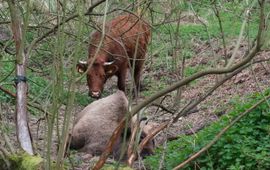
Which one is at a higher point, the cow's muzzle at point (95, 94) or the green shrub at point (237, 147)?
the green shrub at point (237, 147)

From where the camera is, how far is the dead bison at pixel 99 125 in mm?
8445

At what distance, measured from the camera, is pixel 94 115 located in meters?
8.84

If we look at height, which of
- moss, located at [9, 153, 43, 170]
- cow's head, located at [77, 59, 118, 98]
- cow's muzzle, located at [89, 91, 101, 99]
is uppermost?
moss, located at [9, 153, 43, 170]

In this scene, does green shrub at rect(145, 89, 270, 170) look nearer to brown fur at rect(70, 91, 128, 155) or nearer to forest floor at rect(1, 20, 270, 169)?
forest floor at rect(1, 20, 270, 169)

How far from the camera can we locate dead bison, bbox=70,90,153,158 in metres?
8.45

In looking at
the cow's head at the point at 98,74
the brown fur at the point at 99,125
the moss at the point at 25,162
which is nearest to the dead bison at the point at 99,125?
the brown fur at the point at 99,125

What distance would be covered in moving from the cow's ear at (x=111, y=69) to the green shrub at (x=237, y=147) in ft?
18.5

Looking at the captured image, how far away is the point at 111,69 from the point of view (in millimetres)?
12977

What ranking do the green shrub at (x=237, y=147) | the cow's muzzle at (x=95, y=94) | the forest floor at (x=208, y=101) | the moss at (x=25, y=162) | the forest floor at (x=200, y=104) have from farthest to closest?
the cow's muzzle at (x=95, y=94)
the forest floor at (x=208, y=101)
the forest floor at (x=200, y=104)
the green shrub at (x=237, y=147)
the moss at (x=25, y=162)

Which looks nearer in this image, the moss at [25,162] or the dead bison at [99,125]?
the moss at [25,162]

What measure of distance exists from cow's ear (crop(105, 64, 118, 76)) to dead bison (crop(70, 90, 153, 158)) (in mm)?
3993

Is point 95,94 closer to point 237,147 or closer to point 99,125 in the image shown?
point 99,125

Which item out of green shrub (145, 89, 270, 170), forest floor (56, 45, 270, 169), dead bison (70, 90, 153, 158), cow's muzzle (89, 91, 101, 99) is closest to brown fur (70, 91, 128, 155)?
dead bison (70, 90, 153, 158)

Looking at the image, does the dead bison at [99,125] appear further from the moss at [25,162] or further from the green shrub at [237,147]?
the moss at [25,162]
